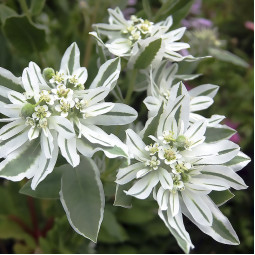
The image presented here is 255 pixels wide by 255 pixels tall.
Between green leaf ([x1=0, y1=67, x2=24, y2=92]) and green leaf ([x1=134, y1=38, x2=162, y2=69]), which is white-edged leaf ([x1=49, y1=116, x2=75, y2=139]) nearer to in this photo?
green leaf ([x1=0, y1=67, x2=24, y2=92])

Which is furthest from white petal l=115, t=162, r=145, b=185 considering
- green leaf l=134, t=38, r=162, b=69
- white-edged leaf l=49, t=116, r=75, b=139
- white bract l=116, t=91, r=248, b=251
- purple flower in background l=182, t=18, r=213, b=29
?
purple flower in background l=182, t=18, r=213, b=29

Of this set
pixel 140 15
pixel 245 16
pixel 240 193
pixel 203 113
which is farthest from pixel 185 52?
pixel 245 16

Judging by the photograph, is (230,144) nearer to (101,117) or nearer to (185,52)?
(101,117)

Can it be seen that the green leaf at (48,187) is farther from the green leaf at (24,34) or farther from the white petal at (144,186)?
the green leaf at (24,34)

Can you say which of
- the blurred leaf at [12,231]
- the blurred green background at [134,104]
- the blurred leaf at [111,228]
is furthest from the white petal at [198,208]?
the blurred leaf at [12,231]

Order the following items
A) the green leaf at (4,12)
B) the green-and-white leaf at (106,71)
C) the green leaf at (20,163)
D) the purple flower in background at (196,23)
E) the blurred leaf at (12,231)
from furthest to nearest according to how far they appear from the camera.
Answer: the purple flower in background at (196,23)
the blurred leaf at (12,231)
the green leaf at (4,12)
the green-and-white leaf at (106,71)
the green leaf at (20,163)

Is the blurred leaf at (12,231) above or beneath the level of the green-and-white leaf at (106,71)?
beneath

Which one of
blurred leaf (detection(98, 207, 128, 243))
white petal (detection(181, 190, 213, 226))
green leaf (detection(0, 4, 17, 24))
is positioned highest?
green leaf (detection(0, 4, 17, 24))
